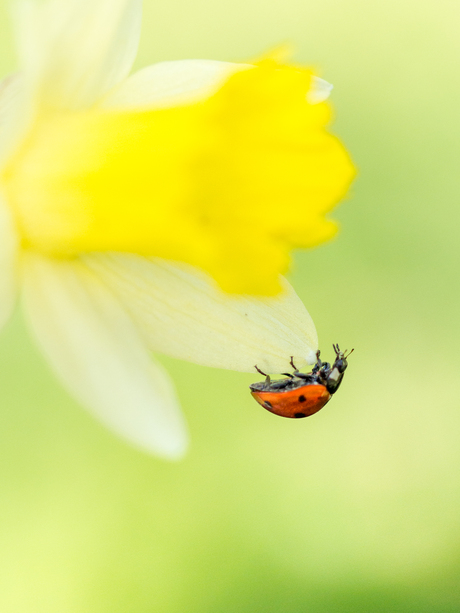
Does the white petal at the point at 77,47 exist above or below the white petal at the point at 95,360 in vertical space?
above

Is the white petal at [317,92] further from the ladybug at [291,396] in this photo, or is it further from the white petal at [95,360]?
the ladybug at [291,396]

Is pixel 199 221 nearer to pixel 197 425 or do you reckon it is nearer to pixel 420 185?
pixel 197 425

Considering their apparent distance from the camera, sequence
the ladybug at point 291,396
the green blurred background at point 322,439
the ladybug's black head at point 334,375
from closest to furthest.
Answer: the ladybug at point 291,396 → the ladybug's black head at point 334,375 → the green blurred background at point 322,439

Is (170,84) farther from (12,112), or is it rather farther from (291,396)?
(291,396)

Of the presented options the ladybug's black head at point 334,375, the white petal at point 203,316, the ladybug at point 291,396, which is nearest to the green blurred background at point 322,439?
the ladybug's black head at point 334,375

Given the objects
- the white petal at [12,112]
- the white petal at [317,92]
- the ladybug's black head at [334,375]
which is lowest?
the white petal at [12,112]

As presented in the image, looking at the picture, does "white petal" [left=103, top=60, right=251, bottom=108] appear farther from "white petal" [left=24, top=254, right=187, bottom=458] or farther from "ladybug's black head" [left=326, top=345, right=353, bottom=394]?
"ladybug's black head" [left=326, top=345, right=353, bottom=394]
